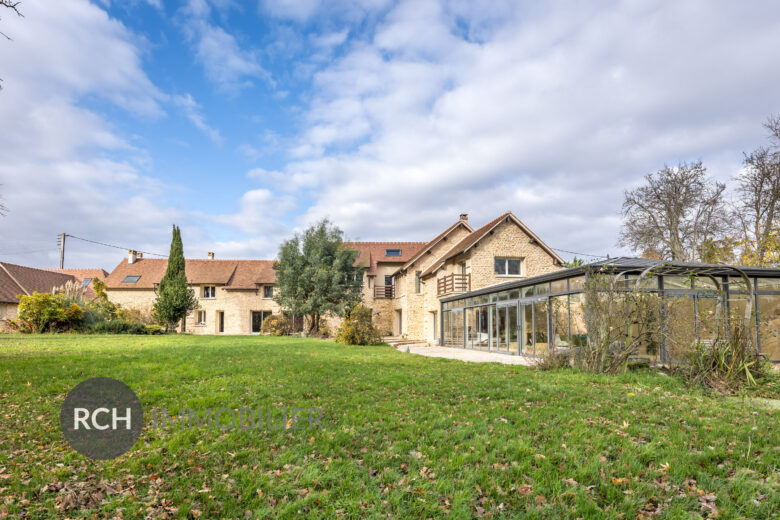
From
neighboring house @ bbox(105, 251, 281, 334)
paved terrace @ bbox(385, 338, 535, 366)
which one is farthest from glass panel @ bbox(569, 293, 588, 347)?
neighboring house @ bbox(105, 251, 281, 334)

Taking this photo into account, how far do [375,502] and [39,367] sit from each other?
8.65 m

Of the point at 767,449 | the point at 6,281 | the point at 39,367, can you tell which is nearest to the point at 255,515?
the point at 767,449

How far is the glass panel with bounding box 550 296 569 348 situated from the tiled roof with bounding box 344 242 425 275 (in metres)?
18.0

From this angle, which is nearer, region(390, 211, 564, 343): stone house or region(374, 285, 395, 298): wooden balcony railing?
region(390, 211, 564, 343): stone house

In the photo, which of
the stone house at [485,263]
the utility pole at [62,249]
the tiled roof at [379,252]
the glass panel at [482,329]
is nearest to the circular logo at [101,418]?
the glass panel at [482,329]

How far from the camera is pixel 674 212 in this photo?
23.3m

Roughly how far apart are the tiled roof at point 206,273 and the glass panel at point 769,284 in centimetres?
2728

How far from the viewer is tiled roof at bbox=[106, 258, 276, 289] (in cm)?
3250

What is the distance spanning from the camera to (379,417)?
5.81 metres

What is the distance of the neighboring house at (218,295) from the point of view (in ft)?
105

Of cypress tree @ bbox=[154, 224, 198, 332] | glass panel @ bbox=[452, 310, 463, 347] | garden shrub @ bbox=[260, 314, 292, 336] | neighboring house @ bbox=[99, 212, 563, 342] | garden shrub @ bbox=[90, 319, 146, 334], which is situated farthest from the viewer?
garden shrub @ bbox=[260, 314, 292, 336]

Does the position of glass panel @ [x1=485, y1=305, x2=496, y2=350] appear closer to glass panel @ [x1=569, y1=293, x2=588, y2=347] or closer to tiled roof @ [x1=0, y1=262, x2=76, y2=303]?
glass panel @ [x1=569, y1=293, x2=588, y2=347]

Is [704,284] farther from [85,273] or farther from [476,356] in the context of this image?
[85,273]

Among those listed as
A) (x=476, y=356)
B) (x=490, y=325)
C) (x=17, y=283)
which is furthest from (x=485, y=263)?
(x=17, y=283)
